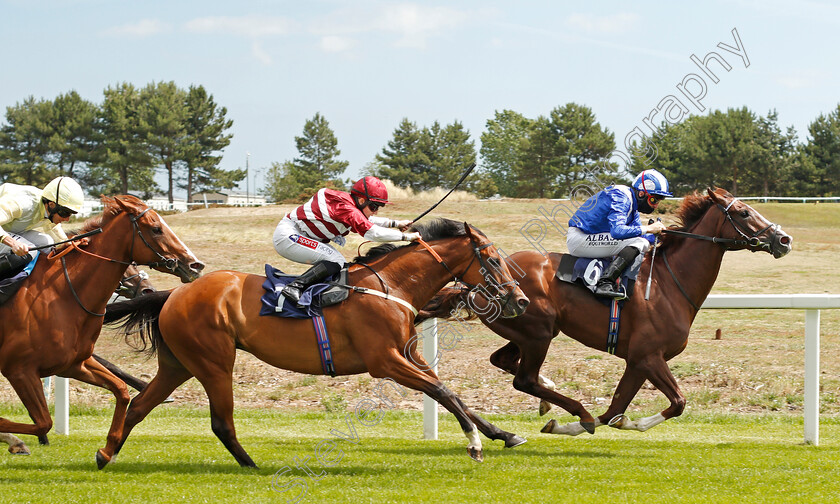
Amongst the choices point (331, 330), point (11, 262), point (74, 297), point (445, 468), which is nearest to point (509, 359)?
point (445, 468)

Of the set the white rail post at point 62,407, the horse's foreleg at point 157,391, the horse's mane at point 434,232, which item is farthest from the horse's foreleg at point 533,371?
the white rail post at point 62,407

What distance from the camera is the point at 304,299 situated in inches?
210

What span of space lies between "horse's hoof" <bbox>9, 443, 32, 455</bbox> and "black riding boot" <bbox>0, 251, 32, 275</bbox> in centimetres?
128

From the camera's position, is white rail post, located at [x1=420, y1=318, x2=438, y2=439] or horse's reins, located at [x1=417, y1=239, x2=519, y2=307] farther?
white rail post, located at [x1=420, y1=318, x2=438, y2=439]

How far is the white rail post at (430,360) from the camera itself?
6.54m

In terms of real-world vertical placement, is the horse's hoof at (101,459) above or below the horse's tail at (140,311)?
below

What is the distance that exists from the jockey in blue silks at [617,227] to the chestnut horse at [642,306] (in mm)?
186

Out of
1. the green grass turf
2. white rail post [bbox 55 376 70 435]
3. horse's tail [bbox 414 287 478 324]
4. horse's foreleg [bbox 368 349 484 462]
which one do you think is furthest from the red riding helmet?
white rail post [bbox 55 376 70 435]

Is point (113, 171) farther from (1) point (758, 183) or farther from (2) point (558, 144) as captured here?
(1) point (758, 183)

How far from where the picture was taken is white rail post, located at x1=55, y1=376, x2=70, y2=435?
6941 mm

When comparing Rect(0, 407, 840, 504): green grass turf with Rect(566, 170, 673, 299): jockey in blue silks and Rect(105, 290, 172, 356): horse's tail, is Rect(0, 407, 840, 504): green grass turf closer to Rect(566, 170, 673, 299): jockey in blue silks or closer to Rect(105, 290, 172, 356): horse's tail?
Rect(105, 290, 172, 356): horse's tail

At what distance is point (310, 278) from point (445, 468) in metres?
1.51

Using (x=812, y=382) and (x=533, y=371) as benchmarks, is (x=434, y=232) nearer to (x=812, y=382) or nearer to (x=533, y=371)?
(x=533, y=371)

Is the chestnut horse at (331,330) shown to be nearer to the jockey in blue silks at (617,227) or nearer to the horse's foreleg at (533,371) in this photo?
the horse's foreleg at (533,371)
